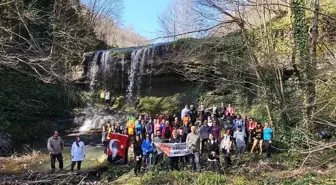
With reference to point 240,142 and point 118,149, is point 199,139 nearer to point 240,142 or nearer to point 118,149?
point 240,142

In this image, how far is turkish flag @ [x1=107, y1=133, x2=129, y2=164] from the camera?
15445 millimetres

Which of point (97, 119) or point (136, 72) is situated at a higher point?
point (136, 72)

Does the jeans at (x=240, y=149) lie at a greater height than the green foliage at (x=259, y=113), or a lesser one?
lesser

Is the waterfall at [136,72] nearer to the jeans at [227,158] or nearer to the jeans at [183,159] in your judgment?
the jeans at [183,159]

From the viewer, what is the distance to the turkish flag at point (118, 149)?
1545 centimetres

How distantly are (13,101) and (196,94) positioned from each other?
12581mm

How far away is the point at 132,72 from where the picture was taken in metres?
29.1

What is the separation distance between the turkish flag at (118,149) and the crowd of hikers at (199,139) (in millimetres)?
772

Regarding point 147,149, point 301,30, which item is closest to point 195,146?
point 147,149

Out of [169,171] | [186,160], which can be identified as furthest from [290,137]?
[169,171]

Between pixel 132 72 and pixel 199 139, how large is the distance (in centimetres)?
1683

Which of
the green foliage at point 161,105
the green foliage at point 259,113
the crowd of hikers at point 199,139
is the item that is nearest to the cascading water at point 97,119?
the green foliage at point 161,105

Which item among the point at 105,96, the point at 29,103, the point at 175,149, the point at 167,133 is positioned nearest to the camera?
the point at 175,149

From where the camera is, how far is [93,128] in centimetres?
2530
